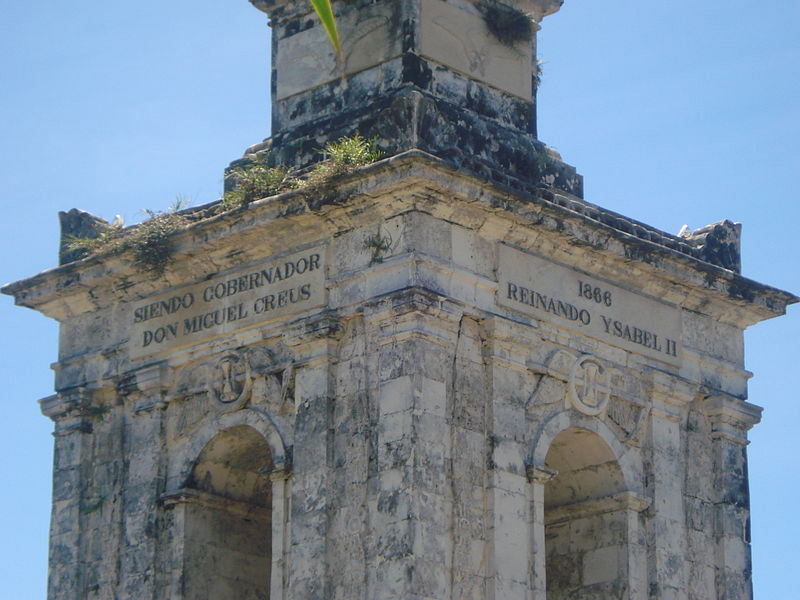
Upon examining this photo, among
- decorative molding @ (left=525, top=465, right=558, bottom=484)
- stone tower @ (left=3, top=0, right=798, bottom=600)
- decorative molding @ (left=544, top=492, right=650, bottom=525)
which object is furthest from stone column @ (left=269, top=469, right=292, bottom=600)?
decorative molding @ (left=544, top=492, right=650, bottom=525)

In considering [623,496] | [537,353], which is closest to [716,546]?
[623,496]

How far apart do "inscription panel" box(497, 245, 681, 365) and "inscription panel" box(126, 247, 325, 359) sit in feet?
7.16

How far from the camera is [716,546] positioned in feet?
76.3

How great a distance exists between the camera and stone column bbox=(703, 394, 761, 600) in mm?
23219

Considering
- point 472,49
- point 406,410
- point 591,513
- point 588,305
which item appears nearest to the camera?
point 406,410

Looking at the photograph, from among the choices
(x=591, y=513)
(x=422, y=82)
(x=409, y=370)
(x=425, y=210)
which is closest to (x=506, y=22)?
(x=422, y=82)

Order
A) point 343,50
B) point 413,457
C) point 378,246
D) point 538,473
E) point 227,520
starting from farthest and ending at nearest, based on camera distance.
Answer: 1. point 343,50
2. point 227,520
3. point 538,473
4. point 378,246
5. point 413,457

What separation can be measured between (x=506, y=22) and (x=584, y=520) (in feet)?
19.9

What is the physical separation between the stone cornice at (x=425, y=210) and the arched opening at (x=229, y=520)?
2146 mm

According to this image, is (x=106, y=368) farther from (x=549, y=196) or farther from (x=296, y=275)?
(x=549, y=196)

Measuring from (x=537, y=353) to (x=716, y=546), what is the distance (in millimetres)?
3561

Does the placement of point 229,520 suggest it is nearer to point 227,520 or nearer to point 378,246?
point 227,520

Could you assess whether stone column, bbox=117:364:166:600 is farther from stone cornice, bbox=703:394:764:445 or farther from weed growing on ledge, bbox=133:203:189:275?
stone cornice, bbox=703:394:764:445

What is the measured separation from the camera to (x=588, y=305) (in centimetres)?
2259
